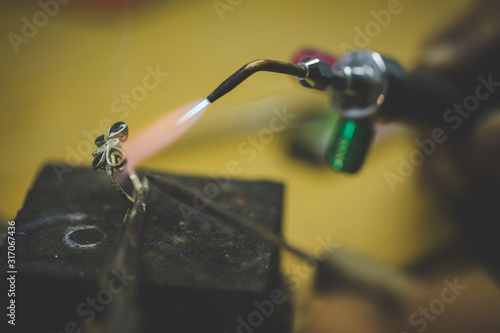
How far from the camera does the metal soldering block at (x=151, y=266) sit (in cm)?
63

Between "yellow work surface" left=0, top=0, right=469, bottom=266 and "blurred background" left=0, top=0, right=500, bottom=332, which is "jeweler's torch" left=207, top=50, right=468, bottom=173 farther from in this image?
"yellow work surface" left=0, top=0, right=469, bottom=266

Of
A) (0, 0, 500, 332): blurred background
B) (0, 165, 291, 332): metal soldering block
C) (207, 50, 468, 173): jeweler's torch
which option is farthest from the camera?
(0, 0, 500, 332): blurred background

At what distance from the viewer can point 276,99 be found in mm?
1933

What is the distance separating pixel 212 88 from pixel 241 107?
30cm

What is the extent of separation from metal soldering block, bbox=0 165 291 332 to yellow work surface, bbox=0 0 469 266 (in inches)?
29.3

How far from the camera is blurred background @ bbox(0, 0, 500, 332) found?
151 cm

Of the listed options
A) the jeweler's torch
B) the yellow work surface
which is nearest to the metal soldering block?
the jeweler's torch

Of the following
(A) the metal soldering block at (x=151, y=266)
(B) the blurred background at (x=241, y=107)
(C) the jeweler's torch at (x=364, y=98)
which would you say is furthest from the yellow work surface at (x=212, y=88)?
(A) the metal soldering block at (x=151, y=266)

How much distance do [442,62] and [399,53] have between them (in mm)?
1227

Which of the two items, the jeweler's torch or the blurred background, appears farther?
the blurred background

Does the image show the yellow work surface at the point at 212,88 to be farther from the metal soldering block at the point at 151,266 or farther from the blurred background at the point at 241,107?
the metal soldering block at the point at 151,266

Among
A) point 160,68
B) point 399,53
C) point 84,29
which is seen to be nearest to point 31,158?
point 160,68

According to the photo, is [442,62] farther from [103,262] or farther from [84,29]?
[84,29]

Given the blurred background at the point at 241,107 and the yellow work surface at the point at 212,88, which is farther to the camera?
the yellow work surface at the point at 212,88
